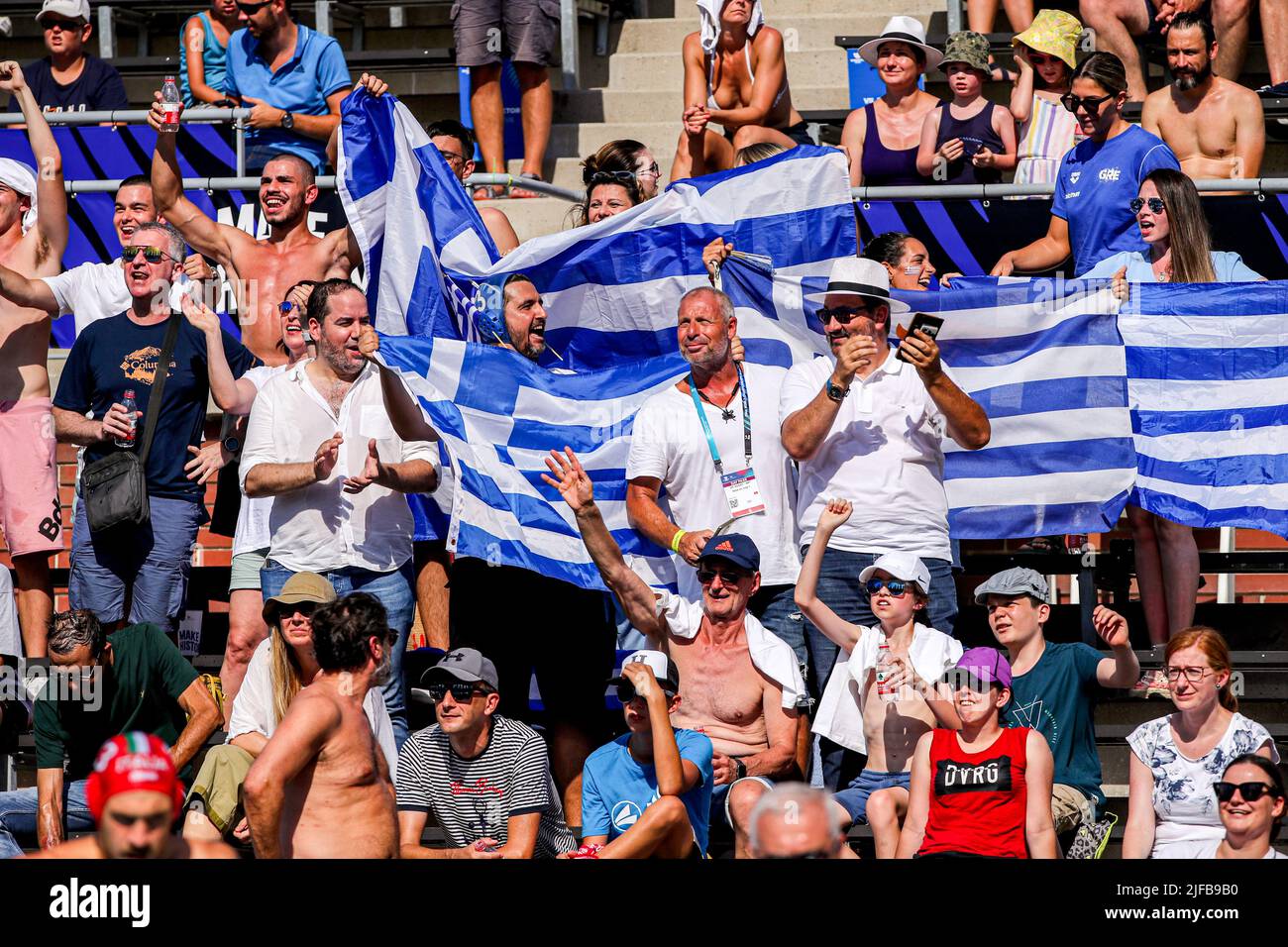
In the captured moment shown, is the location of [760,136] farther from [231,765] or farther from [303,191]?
[231,765]

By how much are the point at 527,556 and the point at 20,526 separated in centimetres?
239

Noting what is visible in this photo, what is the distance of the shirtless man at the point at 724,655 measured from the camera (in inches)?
297

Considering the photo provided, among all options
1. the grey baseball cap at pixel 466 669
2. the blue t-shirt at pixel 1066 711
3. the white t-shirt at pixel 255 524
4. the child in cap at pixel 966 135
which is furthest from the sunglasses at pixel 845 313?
the child in cap at pixel 966 135

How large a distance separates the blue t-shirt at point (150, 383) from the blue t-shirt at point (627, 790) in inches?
100.0

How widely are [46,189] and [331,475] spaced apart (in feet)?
7.85

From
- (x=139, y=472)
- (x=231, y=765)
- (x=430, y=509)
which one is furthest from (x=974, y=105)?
(x=231, y=765)

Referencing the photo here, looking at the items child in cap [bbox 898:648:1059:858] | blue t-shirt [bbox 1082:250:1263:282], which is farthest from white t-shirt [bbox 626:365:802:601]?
blue t-shirt [bbox 1082:250:1263:282]

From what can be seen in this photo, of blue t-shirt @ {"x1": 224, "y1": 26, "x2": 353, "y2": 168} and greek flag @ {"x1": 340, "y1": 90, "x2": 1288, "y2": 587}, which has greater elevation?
blue t-shirt @ {"x1": 224, "y1": 26, "x2": 353, "y2": 168}

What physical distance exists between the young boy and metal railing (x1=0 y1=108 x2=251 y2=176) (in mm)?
4714

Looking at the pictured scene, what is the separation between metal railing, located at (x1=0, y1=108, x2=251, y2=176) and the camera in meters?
10.9

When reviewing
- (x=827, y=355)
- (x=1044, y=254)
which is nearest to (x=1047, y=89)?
(x=1044, y=254)

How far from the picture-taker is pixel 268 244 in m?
9.46

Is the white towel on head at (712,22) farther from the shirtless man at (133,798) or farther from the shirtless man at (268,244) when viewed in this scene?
the shirtless man at (133,798)

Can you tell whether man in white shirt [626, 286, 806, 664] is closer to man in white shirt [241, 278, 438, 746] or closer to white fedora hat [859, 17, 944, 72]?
man in white shirt [241, 278, 438, 746]
